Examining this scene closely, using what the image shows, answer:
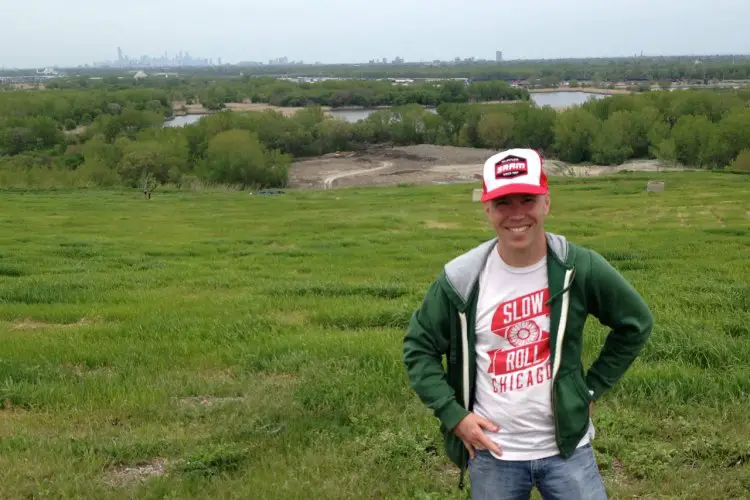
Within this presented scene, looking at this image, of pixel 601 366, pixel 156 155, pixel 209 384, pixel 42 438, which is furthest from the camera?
pixel 156 155

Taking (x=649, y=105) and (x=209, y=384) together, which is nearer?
(x=209, y=384)

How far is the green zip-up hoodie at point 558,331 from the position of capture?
2.51 meters

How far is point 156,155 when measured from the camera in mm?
57156

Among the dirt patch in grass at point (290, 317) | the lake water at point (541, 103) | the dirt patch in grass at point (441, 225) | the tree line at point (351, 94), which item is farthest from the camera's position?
the tree line at point (351, 94)

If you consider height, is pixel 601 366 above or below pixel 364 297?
above

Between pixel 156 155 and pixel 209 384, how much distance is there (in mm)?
54984

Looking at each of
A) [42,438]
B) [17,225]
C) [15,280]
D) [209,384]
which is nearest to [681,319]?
[209,384]

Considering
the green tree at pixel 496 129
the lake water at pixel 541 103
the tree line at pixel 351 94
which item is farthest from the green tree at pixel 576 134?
the tree line at pixel 351 94

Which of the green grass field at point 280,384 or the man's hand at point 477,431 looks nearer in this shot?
the man's hand at point 477,431

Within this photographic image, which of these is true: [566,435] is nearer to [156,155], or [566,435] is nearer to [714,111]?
[156,155]

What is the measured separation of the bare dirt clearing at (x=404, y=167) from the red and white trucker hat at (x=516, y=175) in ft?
172

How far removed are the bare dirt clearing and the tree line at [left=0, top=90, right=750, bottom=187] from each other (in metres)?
2.71

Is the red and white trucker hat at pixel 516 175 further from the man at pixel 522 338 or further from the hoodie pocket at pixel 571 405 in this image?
the hoodie pocket at pixel 571 405

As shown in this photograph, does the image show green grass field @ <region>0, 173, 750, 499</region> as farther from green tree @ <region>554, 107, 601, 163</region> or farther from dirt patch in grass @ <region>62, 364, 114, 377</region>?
green tree @ <region>554, 107, 601, 163</region>
